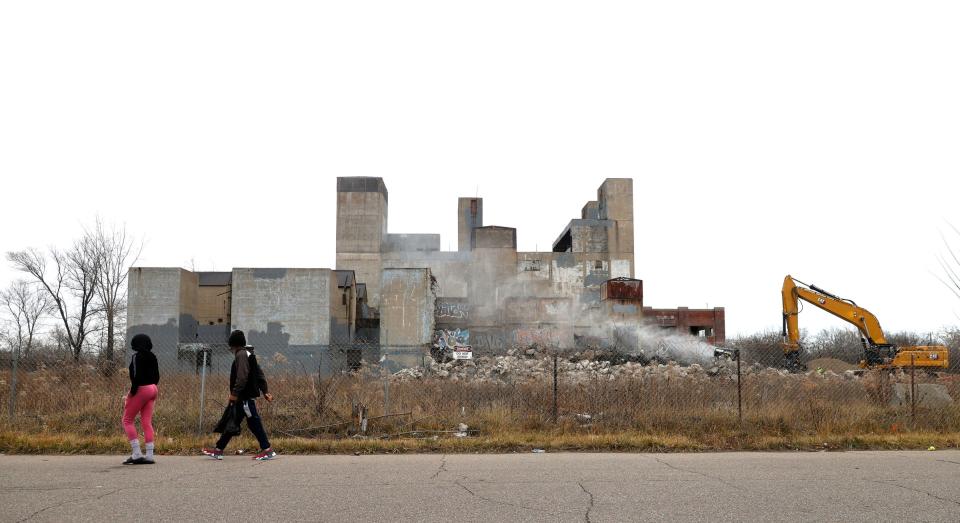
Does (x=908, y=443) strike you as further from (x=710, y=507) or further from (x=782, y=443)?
(x=710, y=507)

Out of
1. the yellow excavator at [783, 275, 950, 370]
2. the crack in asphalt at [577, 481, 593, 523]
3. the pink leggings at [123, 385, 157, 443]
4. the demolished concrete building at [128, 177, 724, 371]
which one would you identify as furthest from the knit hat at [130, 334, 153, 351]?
the yellow excavator at [783, 275, 950, 370]

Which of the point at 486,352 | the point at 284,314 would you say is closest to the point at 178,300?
the point at 284,314

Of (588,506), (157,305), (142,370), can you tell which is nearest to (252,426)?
(142,370)

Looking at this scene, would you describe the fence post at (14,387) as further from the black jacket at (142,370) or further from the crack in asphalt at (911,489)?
the crack in asphalt at (911,489)

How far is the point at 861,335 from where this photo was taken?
30375mm

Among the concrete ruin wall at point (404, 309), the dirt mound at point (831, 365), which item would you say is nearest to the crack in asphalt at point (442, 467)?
the dirt mound at point (831, 365)

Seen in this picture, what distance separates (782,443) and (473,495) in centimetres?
617

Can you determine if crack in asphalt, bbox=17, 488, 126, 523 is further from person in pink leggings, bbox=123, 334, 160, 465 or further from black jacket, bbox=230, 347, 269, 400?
black jacket, bbox=230, 347, 269, 400

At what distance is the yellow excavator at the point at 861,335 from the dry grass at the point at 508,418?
15098 mm

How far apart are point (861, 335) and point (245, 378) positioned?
95.1 ft

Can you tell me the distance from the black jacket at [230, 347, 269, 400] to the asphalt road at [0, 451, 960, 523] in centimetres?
92

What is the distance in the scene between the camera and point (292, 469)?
27.9 ft

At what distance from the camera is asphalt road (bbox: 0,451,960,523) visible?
6.06 m

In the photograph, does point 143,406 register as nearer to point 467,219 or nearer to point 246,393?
point 246,393
